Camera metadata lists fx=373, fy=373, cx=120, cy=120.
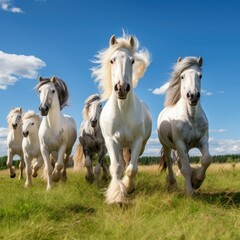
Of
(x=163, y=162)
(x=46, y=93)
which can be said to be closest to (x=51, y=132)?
(x=46, y=93)

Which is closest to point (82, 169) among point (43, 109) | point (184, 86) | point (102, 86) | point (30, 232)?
point (43, 109)

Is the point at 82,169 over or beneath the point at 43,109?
beneath

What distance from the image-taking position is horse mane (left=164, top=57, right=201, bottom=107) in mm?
8164

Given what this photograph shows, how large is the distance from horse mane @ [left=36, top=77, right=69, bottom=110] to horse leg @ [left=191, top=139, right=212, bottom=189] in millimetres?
4520

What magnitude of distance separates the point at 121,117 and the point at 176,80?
2.27 m

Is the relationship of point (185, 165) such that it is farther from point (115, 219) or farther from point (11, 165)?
point (11, 165)

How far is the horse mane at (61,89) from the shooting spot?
10.0 metres

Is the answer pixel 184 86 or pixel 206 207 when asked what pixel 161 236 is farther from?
pixel 184 86

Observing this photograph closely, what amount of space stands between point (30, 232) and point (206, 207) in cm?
300

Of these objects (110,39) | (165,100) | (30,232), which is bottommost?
(30,232)

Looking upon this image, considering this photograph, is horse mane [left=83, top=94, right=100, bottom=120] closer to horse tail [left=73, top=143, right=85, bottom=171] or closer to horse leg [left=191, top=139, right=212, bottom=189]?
horse tail [left=73, top=143, right=85, bottom=171]

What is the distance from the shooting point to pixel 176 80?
8.90 m

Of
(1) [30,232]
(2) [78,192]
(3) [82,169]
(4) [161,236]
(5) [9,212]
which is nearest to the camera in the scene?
(4) [161,236]

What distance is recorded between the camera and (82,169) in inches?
526
